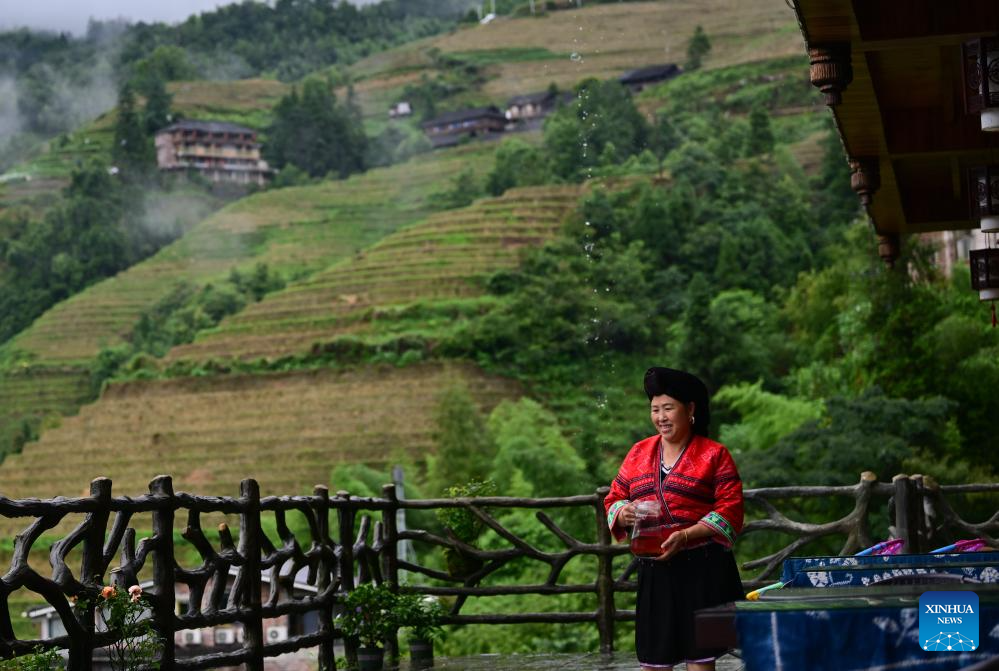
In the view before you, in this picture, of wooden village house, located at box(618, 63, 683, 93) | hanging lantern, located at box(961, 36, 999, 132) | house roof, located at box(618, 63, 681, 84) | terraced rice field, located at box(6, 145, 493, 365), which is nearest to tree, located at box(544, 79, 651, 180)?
wooden village house, located at box(618, 63, 683, 93)

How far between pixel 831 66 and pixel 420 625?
401 centimetres

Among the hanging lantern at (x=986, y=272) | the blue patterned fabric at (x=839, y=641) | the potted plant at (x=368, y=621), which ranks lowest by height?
the potted plant at (x=368, y=621)

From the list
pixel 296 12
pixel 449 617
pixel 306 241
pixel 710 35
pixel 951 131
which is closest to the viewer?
pixel 951 131

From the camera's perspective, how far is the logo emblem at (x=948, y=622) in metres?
3.37

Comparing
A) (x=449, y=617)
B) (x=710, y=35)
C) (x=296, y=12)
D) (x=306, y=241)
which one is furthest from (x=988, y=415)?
(x=296, y=12)

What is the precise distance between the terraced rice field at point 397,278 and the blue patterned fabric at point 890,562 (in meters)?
75.2

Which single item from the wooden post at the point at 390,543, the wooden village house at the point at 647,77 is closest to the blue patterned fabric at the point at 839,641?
the wooden post at the point at 390,543

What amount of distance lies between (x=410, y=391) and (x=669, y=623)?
225ft

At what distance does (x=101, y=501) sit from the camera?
5.59 meters

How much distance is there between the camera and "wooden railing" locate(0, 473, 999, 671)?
17.7ft

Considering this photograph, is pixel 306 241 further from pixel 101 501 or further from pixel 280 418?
pixel 101 501

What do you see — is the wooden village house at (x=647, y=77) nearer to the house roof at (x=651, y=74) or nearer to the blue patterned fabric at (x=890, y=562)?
the house roof at (x=651, y=74)

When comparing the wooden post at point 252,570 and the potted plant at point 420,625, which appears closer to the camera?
the wooden post at point 252,570

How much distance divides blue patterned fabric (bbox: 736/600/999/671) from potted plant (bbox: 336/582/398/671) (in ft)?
15.4
